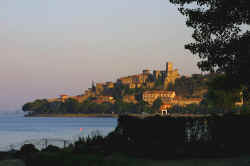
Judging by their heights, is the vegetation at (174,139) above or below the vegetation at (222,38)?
below

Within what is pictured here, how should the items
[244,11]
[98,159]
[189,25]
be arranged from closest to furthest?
[98,159]
[244,11]
[189,25]

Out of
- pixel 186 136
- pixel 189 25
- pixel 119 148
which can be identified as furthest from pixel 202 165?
pixel 189 25

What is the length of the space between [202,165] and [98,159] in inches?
159

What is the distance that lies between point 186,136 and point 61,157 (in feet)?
20.0

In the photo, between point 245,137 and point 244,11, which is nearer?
point 244,11

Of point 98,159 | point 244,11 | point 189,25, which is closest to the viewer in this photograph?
point 98,159

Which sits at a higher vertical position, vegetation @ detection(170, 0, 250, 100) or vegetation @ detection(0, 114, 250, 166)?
vegetation @ detection(170, 0, 250, 100)

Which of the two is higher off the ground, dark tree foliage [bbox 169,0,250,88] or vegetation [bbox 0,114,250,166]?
dark tree foliage [bbox 169,0,250,88]

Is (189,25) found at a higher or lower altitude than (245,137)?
higher

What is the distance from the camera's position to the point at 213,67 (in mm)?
21172

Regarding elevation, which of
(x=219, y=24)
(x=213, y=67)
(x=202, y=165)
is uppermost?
(x=219, y=24)

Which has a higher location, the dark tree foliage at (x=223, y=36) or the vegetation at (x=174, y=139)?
the dark tree foliage at (x=223, y=36)

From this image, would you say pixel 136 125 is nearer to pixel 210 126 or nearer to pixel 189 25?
pixel 210 126

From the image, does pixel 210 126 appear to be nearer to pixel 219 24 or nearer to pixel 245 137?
pixel 245 137
